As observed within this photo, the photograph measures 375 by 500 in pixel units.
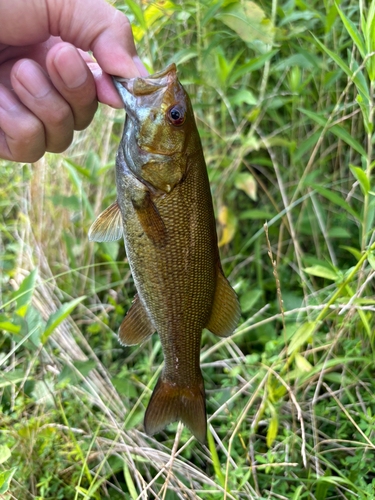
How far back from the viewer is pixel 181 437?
194 centimetres

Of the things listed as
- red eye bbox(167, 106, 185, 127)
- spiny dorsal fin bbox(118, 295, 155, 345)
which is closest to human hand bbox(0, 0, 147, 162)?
red eye bbox(167, 106, 185, 127)

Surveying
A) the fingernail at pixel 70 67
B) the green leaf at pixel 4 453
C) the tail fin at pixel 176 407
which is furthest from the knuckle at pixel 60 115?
the green leaf at pixel 4 453

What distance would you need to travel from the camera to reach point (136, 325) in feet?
5.41

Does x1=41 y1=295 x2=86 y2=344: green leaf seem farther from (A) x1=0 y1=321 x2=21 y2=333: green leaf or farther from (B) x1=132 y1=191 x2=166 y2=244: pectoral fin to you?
(B) x1=132 y1=191 x2=166 y2=244: pectoral fin

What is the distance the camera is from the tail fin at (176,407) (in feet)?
5.30

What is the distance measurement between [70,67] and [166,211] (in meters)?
0.62

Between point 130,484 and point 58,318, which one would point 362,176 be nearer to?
point 58,318

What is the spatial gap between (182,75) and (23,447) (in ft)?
7.66

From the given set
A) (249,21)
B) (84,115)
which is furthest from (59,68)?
(249,21)

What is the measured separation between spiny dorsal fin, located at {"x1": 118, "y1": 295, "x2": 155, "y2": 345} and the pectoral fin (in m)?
0.31

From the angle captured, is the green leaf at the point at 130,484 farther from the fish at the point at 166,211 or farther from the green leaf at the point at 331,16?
the green leaf at the point at 331,16

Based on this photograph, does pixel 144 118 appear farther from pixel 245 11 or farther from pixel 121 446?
pixel 121 446

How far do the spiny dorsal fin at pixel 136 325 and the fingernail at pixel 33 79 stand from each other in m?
0.87

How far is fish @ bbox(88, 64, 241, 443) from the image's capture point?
1462mm
